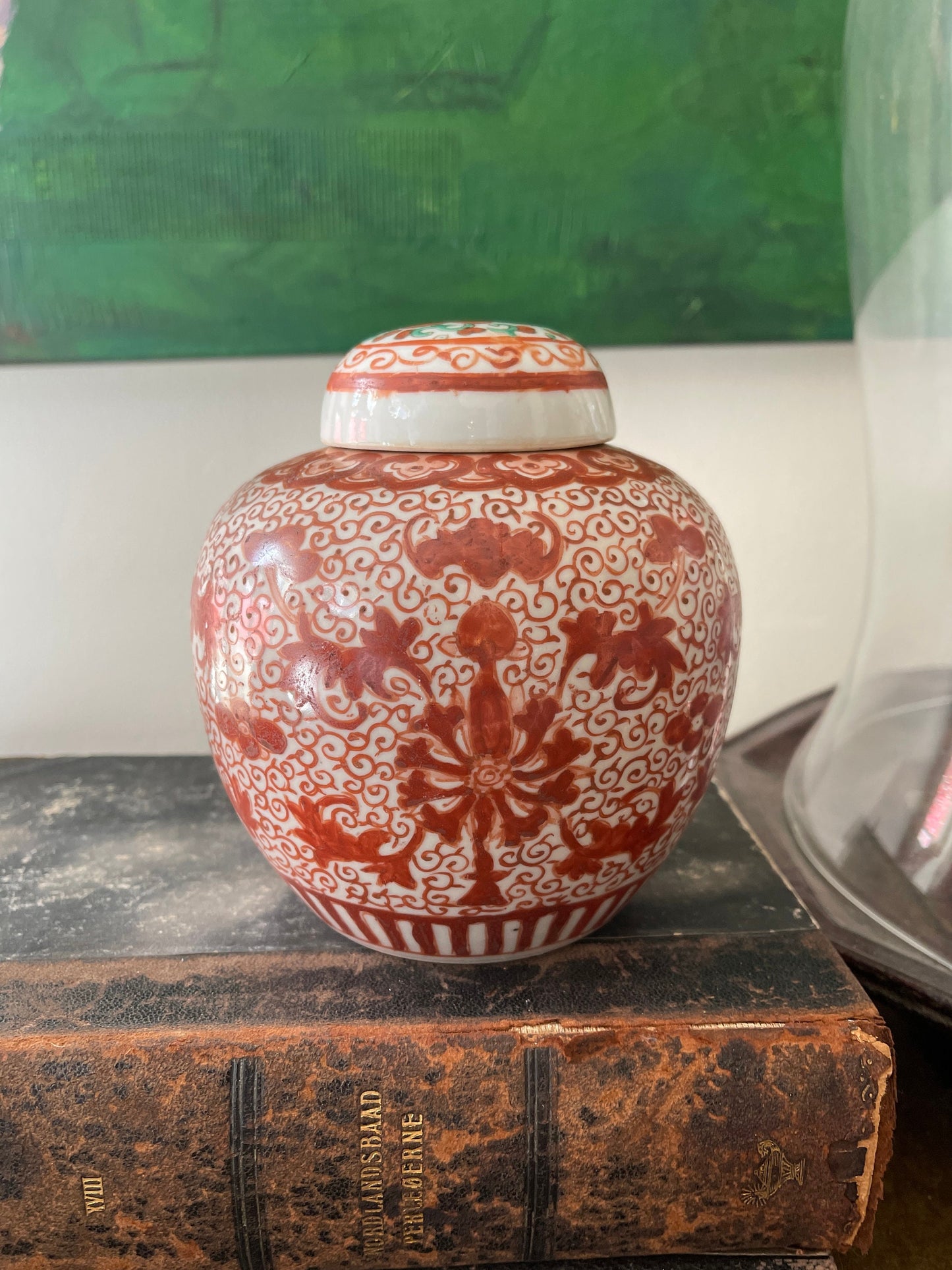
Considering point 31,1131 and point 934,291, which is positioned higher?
point 934,291

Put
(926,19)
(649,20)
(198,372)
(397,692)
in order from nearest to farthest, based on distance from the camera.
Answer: (397,692), (926,19), (649,20), (198,372)

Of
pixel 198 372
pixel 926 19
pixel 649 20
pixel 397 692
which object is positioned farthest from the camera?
pixel 198 372

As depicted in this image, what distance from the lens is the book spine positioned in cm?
48

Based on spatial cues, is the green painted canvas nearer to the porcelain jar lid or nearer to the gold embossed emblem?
the porcelain jar lid

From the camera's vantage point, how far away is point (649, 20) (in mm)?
720

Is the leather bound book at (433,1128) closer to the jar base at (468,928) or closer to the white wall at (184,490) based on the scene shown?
the jar base at (468,928)

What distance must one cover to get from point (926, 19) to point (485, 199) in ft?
1.00

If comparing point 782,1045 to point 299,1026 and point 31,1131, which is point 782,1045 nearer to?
point 299,1026

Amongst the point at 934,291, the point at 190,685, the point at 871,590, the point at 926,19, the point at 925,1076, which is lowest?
the point at 925,1076

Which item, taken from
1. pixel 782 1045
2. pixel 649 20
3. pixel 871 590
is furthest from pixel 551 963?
pixel 649 20

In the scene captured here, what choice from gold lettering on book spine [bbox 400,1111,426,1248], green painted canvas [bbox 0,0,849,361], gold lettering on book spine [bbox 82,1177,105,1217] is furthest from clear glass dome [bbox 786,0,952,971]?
gold lettering on book spine [bbox 82,1177,105,1217]

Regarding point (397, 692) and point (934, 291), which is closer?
point (397, 692)

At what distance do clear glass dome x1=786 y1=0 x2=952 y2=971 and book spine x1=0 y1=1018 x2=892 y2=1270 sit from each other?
166 mm

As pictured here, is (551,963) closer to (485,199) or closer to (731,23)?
(485,199)
